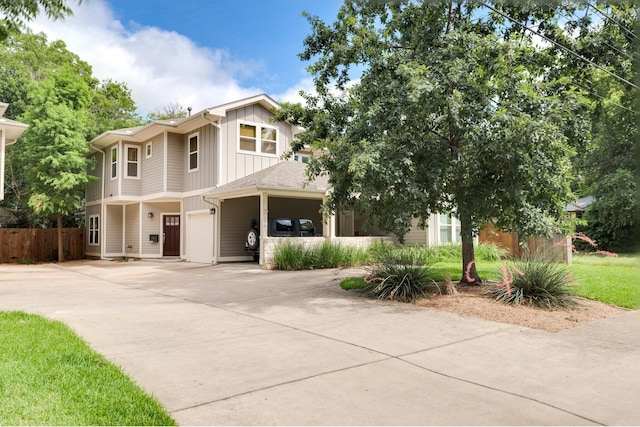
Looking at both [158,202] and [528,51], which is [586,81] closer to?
[528,51]

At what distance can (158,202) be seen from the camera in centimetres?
2089

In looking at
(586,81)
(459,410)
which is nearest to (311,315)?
(459,410)

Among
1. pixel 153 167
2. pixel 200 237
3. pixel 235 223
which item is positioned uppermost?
pixel 153 167

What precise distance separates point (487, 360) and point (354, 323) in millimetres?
2255

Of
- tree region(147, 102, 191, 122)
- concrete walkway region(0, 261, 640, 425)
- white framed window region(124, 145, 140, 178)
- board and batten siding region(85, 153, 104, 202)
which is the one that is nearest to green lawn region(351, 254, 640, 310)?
concrete walkway region(0, 261, 640, 425)

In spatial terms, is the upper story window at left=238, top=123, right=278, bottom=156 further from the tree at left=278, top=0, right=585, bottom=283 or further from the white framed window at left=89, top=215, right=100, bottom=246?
the white framed window at left=89, top=215, right=100, bottom=246

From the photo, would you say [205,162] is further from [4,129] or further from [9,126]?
[4,129]

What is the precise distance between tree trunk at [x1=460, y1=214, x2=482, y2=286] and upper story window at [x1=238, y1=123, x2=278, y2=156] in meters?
11.1

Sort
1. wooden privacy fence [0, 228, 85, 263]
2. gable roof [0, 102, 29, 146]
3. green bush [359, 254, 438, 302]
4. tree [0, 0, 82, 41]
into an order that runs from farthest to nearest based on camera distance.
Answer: wooden privacy fence [0, 228, 85, 263] < gable roof [0, 102, 29, 146] < green bush [359, 254, 438, 302] < tree [0, 0, 82, 41]

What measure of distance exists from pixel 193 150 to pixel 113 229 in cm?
706

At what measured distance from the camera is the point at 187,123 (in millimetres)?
18453

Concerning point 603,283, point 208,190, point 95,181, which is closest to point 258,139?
point 208,190

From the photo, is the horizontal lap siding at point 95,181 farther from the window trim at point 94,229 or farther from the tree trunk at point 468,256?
the tree trunk at point 468,256

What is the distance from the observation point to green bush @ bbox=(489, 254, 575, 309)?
779 centimetres
